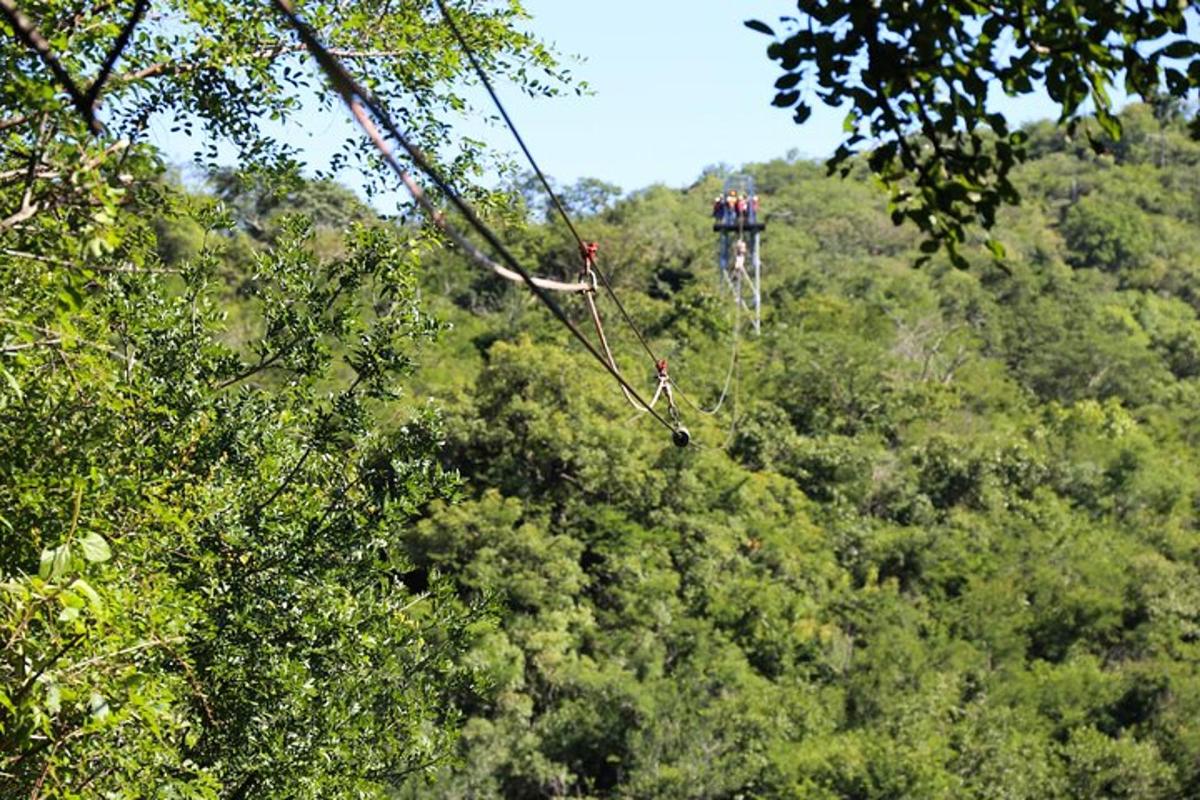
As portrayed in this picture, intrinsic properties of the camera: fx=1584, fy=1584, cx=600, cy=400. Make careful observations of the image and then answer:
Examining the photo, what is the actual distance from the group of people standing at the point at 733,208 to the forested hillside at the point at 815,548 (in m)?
2.75

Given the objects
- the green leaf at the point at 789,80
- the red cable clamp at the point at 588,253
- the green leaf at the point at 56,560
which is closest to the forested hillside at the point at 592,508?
the green leaf at the point at 56,560

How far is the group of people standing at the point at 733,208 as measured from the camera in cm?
2070

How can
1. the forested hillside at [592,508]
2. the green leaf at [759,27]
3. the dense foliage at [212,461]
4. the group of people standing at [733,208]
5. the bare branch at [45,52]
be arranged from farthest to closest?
1. the group of people standing at [733,208]
2. the forested hillside at [592,508]
3. the dense foliage at [212,461]
4. the green leaf at [759,27]
5. the bare branch at [45,52]

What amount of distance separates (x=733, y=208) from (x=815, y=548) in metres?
10.7

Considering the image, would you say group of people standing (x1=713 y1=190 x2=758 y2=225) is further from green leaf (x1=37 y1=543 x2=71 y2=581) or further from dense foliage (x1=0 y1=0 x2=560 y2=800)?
green leaf (x1=37 y1=543 x2=71 y2=581)

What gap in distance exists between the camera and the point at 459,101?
5.75 m

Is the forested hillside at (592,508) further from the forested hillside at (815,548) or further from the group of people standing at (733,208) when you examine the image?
the group of people standing at (733,208)

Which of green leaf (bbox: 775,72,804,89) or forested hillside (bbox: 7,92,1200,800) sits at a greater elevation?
green leaf (bbox: 775,72,804,89)

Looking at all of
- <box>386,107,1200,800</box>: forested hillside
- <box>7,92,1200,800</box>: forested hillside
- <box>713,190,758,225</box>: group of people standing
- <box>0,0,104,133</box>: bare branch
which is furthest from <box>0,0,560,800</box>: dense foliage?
<box>713,190,758,225</box>: group of people standing

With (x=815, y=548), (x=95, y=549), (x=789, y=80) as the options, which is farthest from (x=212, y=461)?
(x=815, y=548)

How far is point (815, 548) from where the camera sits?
2991 cm

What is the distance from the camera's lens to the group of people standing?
20.7 meters

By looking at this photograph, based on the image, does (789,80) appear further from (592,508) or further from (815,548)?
(815,548)

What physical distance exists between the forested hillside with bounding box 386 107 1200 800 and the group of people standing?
2.75 meters
